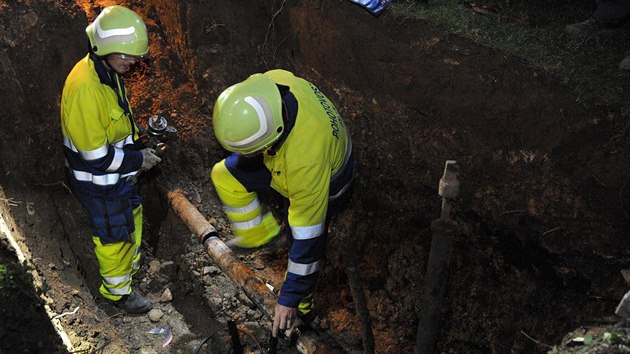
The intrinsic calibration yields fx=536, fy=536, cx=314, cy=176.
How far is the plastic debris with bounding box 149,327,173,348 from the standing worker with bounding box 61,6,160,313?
0.68 feet

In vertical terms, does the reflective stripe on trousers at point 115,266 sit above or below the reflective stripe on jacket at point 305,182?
below

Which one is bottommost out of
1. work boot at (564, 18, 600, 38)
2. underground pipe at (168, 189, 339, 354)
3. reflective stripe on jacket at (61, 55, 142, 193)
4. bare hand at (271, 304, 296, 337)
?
underground pipe at (168, 189, 339, 354)

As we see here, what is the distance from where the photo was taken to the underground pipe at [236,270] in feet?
11.4

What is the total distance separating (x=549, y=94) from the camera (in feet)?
12.5

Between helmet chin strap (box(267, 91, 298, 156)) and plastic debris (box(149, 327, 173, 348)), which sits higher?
helmet chin strap (box(267, 91, 298, 156))

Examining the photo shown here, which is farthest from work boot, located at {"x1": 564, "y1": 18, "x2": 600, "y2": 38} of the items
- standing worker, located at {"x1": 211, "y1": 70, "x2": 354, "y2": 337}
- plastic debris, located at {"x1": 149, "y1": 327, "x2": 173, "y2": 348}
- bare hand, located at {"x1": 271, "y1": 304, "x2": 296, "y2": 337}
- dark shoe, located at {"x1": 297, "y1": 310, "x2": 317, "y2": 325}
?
plastic debris, located at {"x1": 149, "y1": 327, "x2": 173, "y2": 348}

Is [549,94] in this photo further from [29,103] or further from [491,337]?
[29,103]

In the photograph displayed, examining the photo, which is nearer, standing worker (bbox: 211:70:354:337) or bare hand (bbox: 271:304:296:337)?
standing worker (bbox: 211:70:354:337)

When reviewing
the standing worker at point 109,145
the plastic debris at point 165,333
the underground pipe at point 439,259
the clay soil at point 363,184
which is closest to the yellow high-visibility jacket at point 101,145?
the standing worker at point 109,145

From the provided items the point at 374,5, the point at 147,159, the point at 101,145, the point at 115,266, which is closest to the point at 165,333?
the point at 115,266

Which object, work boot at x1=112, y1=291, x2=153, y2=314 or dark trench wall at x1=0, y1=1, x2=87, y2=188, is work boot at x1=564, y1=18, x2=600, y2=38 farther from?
dark trench wall at x1=0, y1=1, x2=87, y2=188

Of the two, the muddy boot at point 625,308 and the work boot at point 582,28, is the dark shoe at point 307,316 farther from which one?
the work boot at point 582,28

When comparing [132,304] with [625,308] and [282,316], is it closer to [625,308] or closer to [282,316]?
[282,316]

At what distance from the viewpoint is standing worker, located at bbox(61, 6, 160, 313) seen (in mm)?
3588
